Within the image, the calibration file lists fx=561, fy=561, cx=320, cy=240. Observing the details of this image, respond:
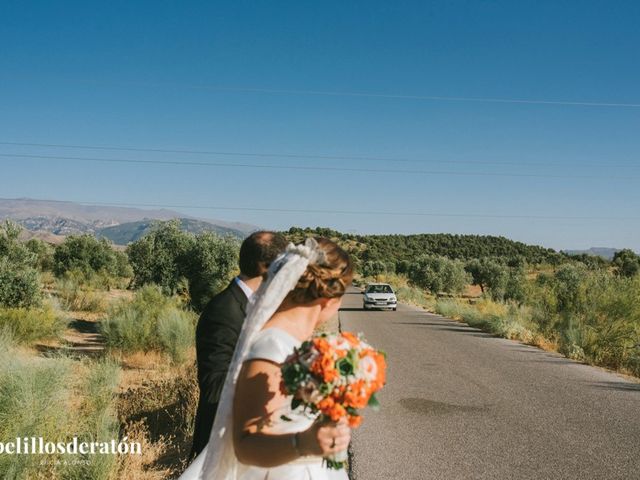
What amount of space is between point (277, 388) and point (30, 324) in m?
12.6

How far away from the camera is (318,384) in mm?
2010

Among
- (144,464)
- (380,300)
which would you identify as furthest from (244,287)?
(380,300)

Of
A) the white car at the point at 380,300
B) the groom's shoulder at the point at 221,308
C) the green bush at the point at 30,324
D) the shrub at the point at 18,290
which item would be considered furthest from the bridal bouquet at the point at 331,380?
the white car at the point at 380,300

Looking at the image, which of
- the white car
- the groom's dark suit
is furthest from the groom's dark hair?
the white car

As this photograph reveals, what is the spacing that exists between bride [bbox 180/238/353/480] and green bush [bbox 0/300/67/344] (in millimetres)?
11627

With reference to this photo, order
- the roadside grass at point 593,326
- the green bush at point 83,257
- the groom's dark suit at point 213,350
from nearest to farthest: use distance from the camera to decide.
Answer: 1. the groom's dark suit at point 213,350
2. the roadside grass at point 593,326
3. the green bush at point 83,257

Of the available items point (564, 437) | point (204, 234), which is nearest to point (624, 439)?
point (564, 437)

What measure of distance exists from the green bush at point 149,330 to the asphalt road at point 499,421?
450 centimetres

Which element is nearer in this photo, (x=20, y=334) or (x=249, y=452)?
(x=249, y=452)

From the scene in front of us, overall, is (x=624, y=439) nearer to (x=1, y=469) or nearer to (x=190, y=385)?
(x=190, y=385)

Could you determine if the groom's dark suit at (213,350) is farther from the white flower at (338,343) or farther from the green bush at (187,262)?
the green bush at (187,262)

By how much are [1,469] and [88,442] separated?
30.0 inches

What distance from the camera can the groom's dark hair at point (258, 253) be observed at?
143 inches

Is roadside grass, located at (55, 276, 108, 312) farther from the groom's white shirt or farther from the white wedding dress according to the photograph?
the white wedding dress
